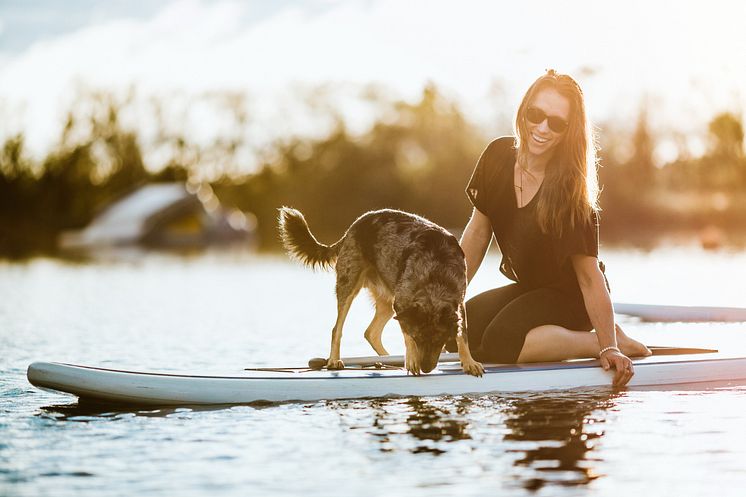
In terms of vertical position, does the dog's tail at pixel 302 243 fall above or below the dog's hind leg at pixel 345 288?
A: above

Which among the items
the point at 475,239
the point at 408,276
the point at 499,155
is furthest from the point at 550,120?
the point at 408,276

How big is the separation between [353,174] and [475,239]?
4204cm

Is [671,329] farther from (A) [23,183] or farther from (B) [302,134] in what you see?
(B) [302,134]

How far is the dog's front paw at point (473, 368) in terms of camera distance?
22.1 feet

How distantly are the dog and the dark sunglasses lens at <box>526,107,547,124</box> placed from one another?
2.76 ft

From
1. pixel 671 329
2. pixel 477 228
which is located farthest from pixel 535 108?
pixel 671 329

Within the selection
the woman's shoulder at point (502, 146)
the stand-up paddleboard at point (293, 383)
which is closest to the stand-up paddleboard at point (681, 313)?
the stand-up paddleboard at point (293, 383)

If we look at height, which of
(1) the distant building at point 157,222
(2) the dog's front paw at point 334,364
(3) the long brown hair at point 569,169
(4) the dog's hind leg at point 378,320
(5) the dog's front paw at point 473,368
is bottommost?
(5) the dog's front paw at point 473,368

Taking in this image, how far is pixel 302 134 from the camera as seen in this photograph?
170ft

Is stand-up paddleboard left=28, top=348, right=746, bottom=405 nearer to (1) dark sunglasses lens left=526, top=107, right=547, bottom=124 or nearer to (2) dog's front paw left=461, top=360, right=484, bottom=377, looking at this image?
(2) dog's front paw left=461, top=360, right=484, bottom=377

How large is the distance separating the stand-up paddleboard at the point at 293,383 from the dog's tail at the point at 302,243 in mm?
768

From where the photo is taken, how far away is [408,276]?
6.46m

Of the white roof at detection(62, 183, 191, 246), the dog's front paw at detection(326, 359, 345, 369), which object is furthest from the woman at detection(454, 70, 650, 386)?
the white roof at detection(62, 183, 191, 246)

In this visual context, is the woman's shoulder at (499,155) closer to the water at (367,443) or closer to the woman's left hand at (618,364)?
the woman's left hand at (618,364)
